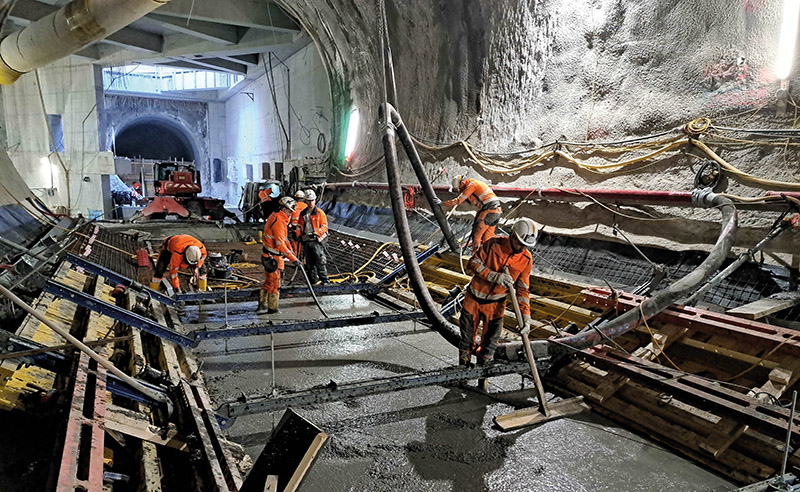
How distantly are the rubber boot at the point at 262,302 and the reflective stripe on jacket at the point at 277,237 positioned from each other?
1.92ft

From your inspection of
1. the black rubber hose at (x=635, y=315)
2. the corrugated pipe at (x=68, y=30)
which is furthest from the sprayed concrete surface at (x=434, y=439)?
the corrugated pipe at (x=68, y=30)

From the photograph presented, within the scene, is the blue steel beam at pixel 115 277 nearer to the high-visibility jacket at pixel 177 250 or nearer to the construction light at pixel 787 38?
the high-visibility jacket at pixel 177 250

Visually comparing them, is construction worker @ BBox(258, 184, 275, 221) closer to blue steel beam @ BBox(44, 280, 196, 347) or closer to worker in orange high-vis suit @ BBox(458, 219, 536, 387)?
blue steel beam @ BBox(44, 280, 196, 347)

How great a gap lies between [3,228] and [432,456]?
8020 millimetres

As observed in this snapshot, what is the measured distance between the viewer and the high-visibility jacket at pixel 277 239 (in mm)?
6203

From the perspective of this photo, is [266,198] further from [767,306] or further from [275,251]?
[767,306]

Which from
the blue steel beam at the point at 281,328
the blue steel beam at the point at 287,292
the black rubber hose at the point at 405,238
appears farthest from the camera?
the blue steel beam at the point at 287,292

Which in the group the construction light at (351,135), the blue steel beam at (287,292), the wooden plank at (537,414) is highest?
the construction light at (351,135)

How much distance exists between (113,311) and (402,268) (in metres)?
4.10

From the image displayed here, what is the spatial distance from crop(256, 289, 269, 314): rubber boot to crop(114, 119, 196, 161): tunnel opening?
87.2 ft

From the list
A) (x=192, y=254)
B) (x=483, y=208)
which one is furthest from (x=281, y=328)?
(x=483, y=208)

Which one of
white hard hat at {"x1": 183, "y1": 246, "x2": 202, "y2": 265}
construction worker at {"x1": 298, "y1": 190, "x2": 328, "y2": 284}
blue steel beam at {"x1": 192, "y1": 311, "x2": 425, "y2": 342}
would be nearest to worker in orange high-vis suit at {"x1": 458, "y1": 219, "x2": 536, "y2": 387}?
blue steel beam at {"x1": 192, "y1": 311, "x2": 425, "y2": 342}

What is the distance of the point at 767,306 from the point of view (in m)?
4.09

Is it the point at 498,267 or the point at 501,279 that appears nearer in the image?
the point at 501,279
